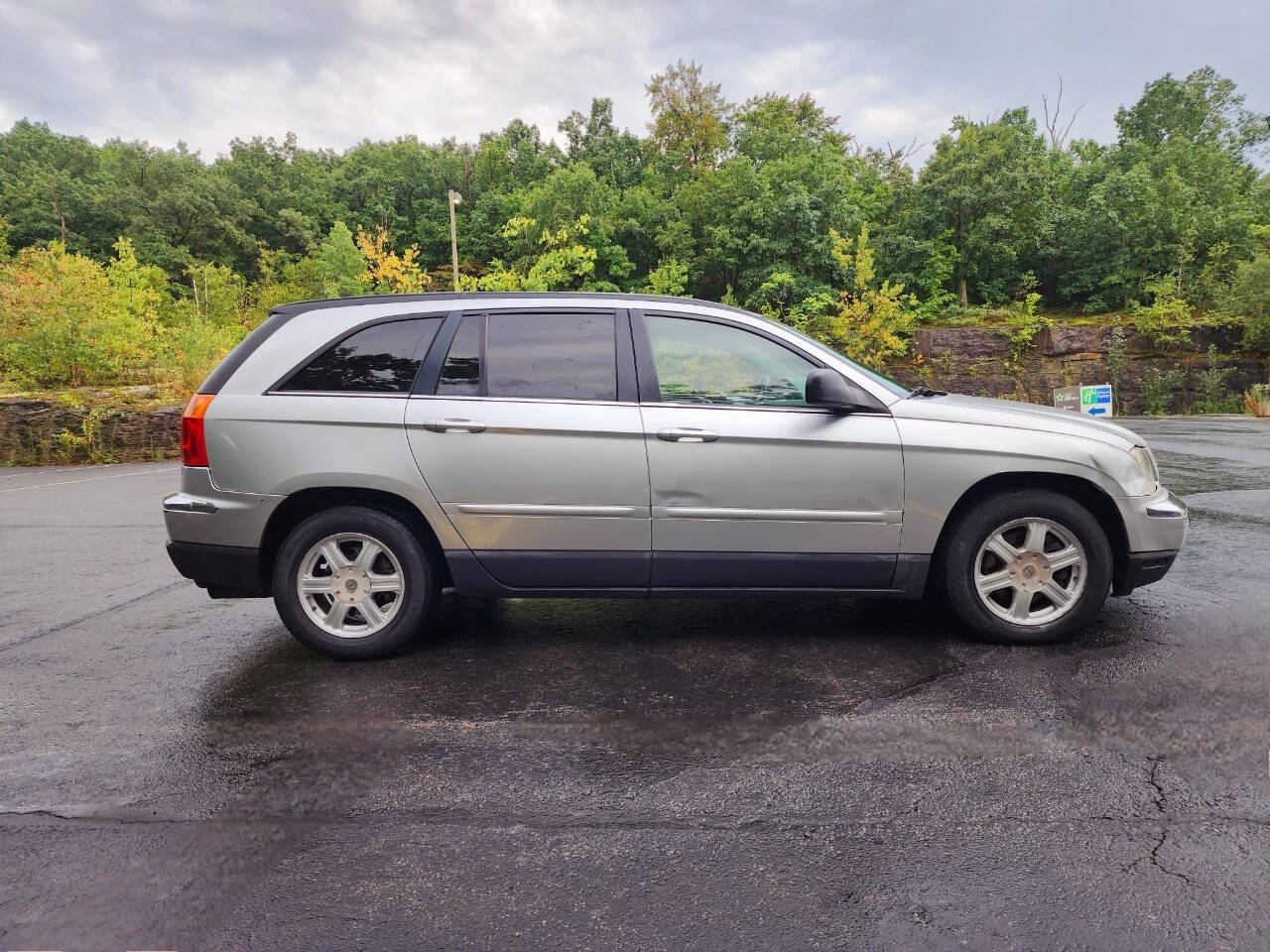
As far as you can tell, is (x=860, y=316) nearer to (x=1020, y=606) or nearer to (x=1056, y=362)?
(x=1056, y=362)

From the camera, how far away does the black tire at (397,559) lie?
4.05m

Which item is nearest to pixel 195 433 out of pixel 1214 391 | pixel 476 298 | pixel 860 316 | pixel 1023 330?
pixel 476 298

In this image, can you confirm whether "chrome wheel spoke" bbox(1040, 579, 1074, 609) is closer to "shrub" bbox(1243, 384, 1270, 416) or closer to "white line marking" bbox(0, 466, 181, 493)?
"white line marking" bbox(0, 466, 181, 493)

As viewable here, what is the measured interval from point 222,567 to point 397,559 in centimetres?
91

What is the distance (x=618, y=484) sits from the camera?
3.98m

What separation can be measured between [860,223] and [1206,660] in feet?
119

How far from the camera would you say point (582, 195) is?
41938 millimetres

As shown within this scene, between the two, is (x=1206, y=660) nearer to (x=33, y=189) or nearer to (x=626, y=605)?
(x=626, y=605)

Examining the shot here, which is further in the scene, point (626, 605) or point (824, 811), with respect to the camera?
point (626, 605)

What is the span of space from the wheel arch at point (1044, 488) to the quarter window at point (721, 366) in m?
1.00

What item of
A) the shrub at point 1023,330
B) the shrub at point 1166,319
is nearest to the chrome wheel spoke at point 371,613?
the shrub at point 1023,330

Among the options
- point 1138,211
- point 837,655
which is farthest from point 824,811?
point 1138,211

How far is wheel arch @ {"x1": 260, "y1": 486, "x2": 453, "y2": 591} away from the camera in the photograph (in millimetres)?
4098

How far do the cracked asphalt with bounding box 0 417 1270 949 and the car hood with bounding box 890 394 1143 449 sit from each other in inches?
42.9
